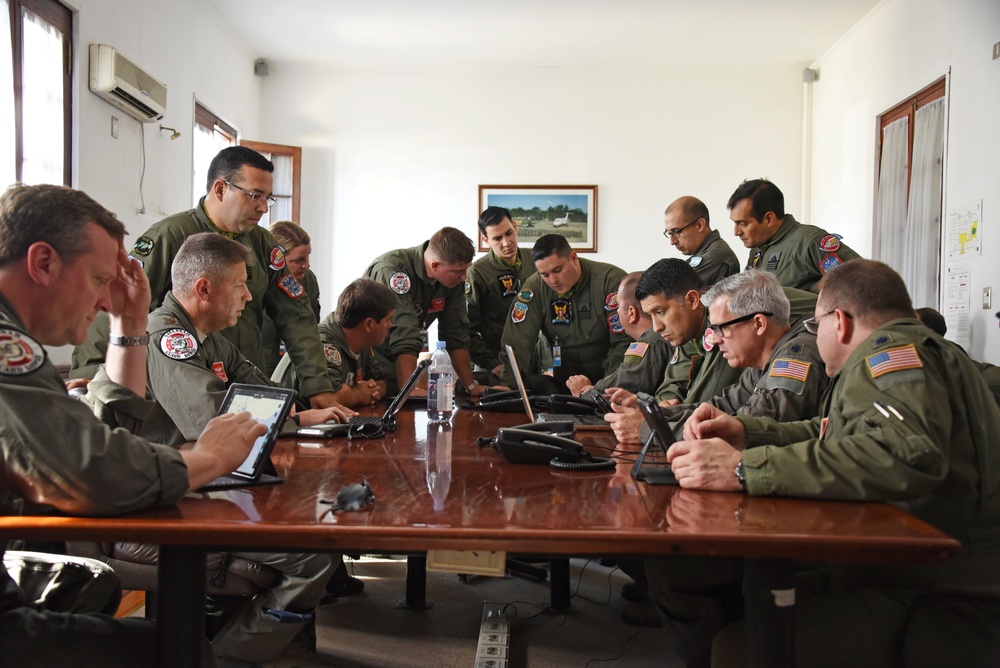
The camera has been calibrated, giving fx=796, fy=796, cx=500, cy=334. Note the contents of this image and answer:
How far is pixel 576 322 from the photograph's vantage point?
418 cm

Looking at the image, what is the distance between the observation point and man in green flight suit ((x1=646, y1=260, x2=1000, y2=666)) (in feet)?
4.32

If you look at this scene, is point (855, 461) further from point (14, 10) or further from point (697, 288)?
point (14, 10)

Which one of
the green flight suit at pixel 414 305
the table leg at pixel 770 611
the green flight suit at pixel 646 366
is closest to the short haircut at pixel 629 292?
the green flight suit at pixel 646 366

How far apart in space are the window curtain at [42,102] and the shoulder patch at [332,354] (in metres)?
1.97

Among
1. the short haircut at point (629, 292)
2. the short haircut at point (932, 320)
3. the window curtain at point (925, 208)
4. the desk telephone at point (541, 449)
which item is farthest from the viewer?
the window curtain at point (925, 208)

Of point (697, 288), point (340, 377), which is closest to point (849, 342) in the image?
point (697, 288)

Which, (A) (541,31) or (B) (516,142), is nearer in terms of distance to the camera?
(A) (541,31)

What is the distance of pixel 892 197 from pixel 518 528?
18.2ft

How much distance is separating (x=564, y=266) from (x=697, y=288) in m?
1.20

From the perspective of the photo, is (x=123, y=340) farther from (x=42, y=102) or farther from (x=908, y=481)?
(x=42, y=102)

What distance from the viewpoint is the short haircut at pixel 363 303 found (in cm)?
316

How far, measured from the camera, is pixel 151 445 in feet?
4.13

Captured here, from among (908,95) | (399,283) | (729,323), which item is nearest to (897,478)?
(729,323)

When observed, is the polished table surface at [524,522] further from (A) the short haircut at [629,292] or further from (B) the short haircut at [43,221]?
(A) the short haircut at [629,292]
